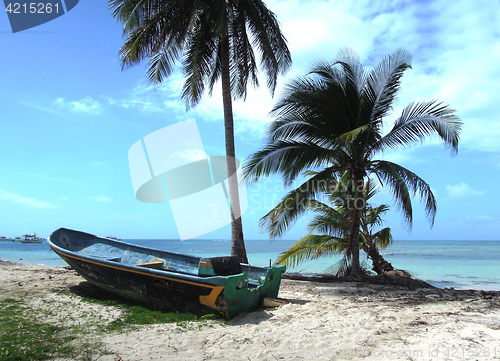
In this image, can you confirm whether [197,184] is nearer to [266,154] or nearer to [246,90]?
[266,154]

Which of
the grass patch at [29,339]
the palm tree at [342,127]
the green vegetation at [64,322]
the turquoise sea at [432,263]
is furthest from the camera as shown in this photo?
the turquoise sea at [432,263]

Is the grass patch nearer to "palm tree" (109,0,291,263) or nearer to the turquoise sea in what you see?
"palm tree" (109,0,291,263)

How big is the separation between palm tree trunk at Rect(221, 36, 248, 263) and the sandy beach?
336cm

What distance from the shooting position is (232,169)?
9.89 m

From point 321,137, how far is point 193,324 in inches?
278

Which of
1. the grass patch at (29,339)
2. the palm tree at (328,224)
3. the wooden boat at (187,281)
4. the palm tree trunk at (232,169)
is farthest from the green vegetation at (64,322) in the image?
the palm tree at (328,224)

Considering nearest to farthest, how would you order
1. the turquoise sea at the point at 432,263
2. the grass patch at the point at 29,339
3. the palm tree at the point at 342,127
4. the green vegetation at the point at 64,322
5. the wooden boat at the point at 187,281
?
the grass patch at the point at 29,339 < the green vegetation at the point at 64,322 < the wooden boat at the point at 187,281 < the palm tree at the point at 342,127 < the turquoise sea at the point at 432,263

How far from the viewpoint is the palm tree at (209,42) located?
32.3 feet

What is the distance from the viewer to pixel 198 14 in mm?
10531

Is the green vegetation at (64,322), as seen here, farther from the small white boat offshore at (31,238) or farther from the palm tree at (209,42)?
the small white boat offshore at (31,238)

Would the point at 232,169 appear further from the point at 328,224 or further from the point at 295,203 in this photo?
the point at 328,224

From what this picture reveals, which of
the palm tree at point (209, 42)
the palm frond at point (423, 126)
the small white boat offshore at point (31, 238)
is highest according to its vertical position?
the palm tree at point (209, 42)

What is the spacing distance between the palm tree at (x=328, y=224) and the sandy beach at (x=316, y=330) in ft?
12.2

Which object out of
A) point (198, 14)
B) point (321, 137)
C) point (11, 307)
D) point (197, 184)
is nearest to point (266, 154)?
point (321, 137)
